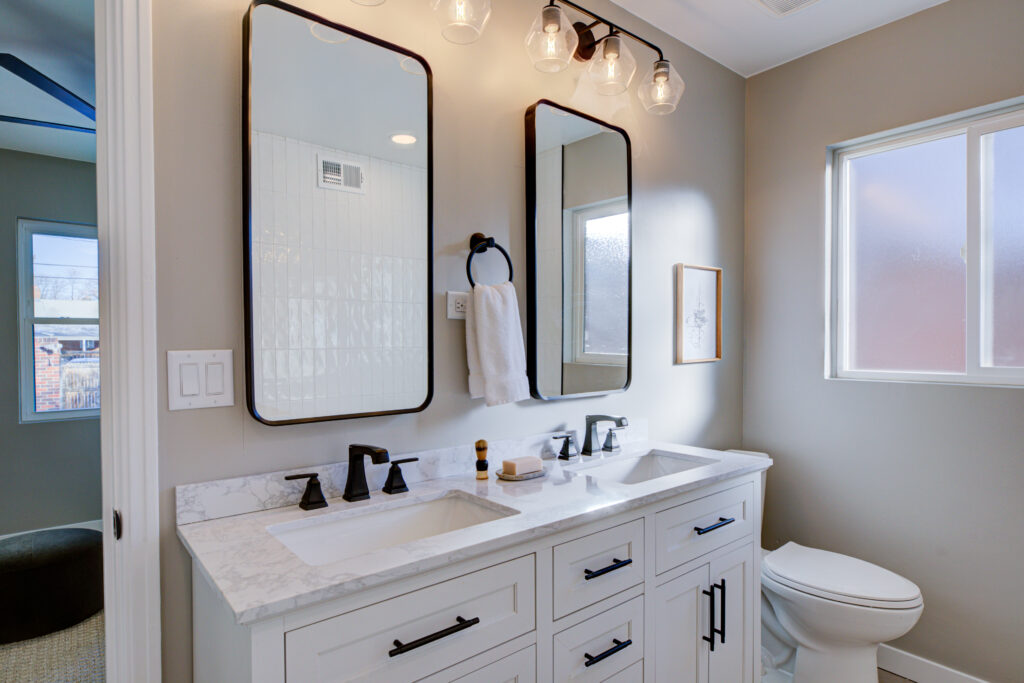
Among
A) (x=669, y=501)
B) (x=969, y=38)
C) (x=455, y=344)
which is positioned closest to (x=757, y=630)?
(x=669, y=501)

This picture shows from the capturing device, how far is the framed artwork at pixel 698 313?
227 cm

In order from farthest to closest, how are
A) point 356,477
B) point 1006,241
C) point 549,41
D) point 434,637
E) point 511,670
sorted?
1. point 1006,241
2. point 549,41
3. point 356,477
4. point 511,670
5. point 434,637

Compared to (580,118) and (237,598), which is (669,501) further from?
(580,118)

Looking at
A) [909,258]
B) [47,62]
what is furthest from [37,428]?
[909,258]

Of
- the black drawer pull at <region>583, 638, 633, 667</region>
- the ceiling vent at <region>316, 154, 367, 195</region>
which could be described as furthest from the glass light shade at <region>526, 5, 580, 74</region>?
the black drawer pull at <region>583, 638, 633, 667</region>

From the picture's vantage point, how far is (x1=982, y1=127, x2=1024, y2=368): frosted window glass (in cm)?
192

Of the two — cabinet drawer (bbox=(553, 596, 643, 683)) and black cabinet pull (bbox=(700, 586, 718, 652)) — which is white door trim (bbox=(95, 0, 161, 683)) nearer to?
cabinet drawer (bbox=(553, 596, 643, 683))

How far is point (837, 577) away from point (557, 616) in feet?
4.26

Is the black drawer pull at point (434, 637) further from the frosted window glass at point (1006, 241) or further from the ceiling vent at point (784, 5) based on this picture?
the ceiling vent at point (784, 5)

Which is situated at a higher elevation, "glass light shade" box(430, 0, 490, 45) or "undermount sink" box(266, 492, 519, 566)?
"glass light shade" box(430, 0, 490, 45)

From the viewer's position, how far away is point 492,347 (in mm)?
1533

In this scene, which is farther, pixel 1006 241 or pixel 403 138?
pixel 1006 241

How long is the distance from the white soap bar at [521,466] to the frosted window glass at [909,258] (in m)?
1.66

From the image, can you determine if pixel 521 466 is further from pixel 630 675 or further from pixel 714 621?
pixel 714 621
